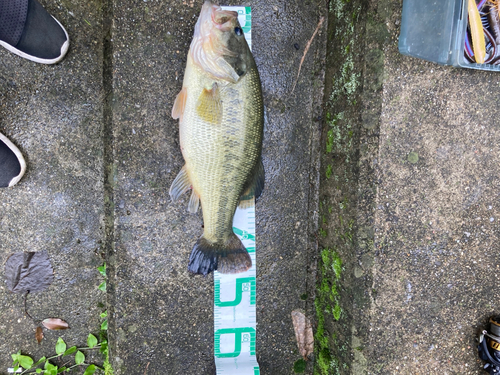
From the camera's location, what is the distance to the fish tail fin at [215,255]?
225 centimetres

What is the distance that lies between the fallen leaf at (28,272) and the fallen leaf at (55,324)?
0.30 meters

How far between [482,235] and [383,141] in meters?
1.08

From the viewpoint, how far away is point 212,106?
74.3 inches

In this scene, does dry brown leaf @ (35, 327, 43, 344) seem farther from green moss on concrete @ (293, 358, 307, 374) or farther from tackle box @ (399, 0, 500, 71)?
tackle box @ (399, 0, 500, 71)

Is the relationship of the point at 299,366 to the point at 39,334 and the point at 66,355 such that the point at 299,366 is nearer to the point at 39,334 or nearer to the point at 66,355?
the point at 66,355

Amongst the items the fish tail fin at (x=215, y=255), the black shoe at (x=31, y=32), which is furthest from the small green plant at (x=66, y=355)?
the black shoe at (x=31, y=32)

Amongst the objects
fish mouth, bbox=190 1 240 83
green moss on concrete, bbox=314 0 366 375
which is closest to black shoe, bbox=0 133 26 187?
fish mouth, bbox=190 1 240 83

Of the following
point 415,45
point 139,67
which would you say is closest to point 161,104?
point 139,67

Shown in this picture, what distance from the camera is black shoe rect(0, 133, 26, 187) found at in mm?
2311

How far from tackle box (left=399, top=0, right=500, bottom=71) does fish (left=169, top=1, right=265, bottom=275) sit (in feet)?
3.45

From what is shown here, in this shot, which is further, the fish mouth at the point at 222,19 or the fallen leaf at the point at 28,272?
the fallen leaf at the point at 28,272

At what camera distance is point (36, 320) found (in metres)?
2.58

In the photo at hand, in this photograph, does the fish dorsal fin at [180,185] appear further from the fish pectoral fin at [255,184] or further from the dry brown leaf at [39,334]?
the dry brown leaf at [39,334]

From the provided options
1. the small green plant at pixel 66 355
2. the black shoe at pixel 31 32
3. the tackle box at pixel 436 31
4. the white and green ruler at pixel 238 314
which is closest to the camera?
the tackle box at pixel 436 31
